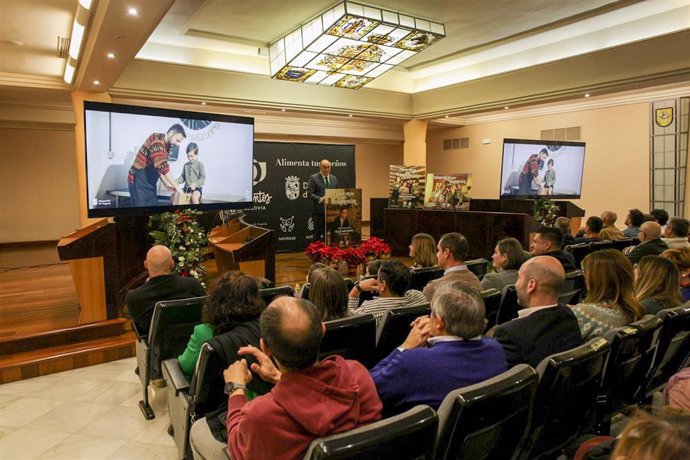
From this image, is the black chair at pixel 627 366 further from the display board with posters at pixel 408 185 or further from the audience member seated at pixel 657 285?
the display board with posters at pixel 408 185

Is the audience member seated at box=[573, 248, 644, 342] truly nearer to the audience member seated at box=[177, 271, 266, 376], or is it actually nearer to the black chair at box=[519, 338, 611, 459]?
the black chair at box=[519, 338, 611, 459]

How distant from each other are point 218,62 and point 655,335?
287 inches

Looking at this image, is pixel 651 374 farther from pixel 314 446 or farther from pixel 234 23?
pixel 234 23

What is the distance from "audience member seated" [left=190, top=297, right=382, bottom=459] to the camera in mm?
1223

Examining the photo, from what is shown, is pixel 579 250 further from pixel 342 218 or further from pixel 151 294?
pixel 151 294

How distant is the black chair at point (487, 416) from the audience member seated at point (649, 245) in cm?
332

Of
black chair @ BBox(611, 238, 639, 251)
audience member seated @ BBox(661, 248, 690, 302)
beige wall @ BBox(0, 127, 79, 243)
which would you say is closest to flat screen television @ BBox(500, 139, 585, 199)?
black chair @ BBox(611, 238, 639, 251)

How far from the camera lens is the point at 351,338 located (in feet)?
6.72

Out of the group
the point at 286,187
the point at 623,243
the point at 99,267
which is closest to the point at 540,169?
the point at 623,243

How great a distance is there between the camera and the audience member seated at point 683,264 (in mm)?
3037

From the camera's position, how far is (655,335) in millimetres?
2221

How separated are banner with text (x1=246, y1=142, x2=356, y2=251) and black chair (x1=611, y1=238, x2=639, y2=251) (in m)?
5.65

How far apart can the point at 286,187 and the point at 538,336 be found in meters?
7.79

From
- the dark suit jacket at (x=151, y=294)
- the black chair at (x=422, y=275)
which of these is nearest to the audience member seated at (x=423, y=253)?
the black chair at (x=422, y=275)
